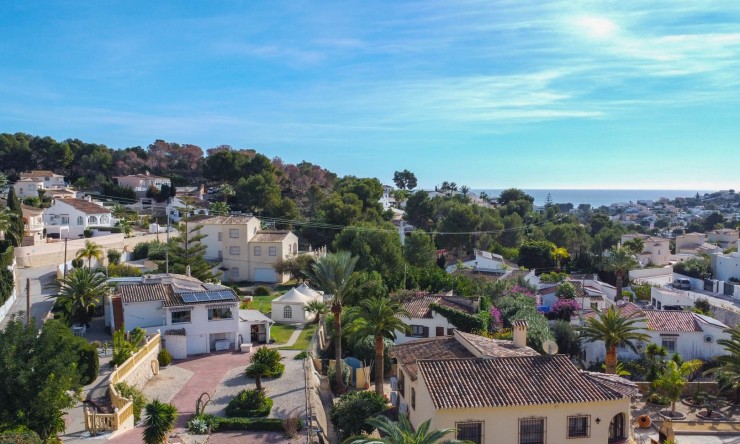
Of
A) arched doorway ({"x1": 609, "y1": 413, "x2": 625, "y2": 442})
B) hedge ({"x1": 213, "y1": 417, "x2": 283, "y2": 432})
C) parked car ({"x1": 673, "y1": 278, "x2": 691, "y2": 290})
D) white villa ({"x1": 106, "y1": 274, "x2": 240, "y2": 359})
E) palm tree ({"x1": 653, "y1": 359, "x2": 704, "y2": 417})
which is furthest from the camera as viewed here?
parked car ({"x1": 673, "y1": 278, "x2": 691, "y2": 290})

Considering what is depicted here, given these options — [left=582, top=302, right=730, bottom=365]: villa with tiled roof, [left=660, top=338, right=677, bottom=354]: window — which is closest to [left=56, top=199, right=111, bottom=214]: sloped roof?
[left=582, top=302, right=730, bottom=365]: villa with tiled roof

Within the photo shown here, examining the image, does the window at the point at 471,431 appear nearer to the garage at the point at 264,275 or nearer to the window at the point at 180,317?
the window at the point at 180,317

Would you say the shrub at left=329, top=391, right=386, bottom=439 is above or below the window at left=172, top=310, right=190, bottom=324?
below

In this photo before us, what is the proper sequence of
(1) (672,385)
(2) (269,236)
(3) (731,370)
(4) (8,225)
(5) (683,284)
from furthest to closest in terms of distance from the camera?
(5) (683,284) < (2) (269,236) < (4) (8,225) < (3) (731,370) < (1) (672,385)

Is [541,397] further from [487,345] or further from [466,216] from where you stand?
[466,216]

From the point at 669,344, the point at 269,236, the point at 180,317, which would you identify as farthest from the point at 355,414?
the point at 269,236

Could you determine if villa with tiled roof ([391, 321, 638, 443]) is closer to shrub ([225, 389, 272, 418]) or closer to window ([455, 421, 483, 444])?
window ([455, 421, 483, 444])

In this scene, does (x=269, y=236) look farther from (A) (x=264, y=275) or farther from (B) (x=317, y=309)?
(B) (x=317, y=309)
